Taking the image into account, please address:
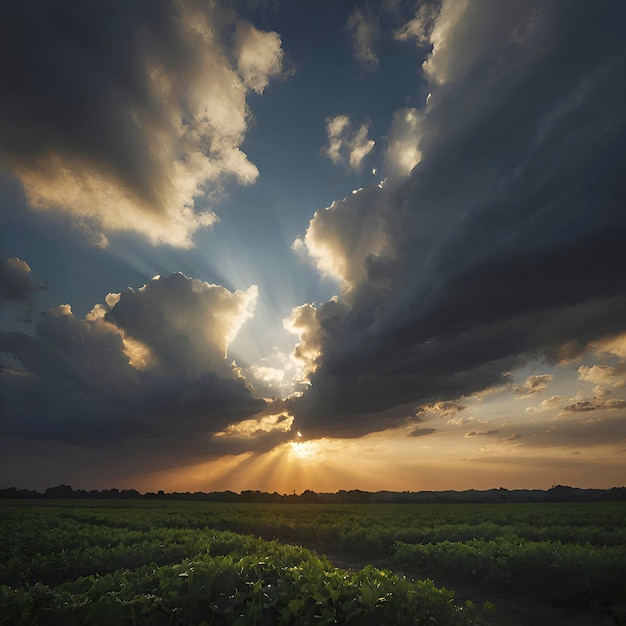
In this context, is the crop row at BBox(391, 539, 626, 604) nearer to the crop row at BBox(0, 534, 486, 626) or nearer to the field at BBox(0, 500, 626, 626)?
the field at BBox(0, 500, 626, 626)

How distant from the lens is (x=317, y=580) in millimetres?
6293

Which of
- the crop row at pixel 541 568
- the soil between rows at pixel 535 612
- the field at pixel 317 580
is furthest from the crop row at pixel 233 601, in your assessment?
the crop row at pixel 541 568

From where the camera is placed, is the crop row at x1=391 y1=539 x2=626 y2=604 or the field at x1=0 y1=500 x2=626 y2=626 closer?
the field at x1=0 y1=500 x2=626 y2=626

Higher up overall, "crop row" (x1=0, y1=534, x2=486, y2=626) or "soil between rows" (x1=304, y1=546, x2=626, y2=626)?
"crop row" (x1=0, y1=534, x2=486, y2=626)

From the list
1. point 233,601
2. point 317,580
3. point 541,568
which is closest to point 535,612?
point 541,568

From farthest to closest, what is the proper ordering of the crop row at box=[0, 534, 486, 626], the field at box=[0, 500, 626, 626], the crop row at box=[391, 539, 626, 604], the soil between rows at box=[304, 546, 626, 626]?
the crop row at box=[391, 539, 626, 604], the soil between rows at box=[304, 546, 626, 626], the field at box=[0, 500, 626, 626], the crop row at box=[0, 534, 486, 626]

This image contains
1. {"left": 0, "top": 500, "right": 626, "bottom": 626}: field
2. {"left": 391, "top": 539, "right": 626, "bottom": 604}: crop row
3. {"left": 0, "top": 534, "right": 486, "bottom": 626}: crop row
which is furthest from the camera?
{"left": 391, "top": 539, "right": 626, "bottom": 604}: crop row

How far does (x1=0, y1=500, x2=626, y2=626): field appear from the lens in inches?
218

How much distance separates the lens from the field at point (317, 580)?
554cm

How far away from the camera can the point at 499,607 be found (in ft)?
36.5

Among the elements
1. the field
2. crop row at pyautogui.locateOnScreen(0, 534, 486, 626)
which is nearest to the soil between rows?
the field

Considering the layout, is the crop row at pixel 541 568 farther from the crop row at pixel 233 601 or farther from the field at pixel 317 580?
the crop row at pixel 233 601

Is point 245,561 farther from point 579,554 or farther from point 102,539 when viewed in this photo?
point 102,539

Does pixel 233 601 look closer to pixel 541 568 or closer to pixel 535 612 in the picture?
pixel 535 612
